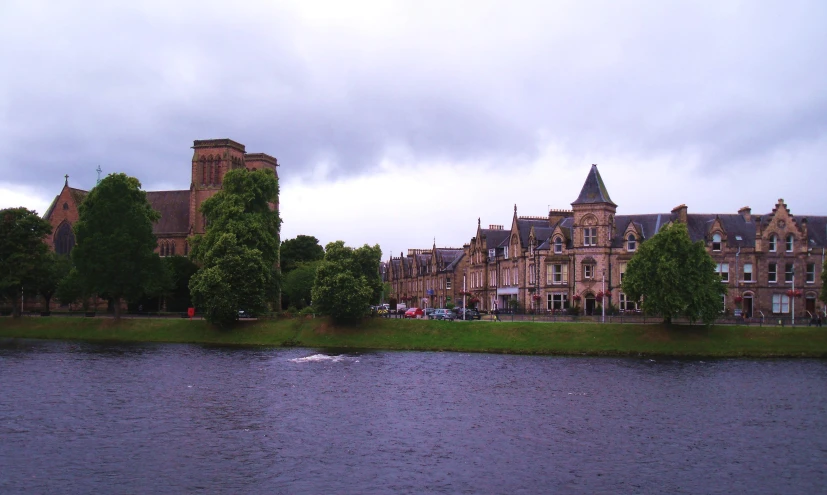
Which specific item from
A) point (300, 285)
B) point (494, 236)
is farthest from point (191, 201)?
point (494, 236)

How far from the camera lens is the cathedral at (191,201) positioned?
14438 centimetres

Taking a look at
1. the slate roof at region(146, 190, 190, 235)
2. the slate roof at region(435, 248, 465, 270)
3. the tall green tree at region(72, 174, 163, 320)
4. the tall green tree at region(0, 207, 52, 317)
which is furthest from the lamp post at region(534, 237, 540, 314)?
the slate roof at region(146, 190, 190, 235)

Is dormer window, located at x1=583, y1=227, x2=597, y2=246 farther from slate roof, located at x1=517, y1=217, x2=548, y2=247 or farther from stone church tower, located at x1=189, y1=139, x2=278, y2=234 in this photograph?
stone church tower, located at x1=189, y1=139, x2=278, y2=234

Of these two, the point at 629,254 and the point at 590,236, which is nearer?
the point at 629,254

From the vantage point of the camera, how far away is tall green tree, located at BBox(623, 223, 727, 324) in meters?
75.1

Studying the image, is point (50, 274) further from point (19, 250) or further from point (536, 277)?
point (536, 277)

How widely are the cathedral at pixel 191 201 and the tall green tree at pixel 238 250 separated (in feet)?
148

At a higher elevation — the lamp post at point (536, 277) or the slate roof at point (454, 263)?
the slate roof at point (454, 263)

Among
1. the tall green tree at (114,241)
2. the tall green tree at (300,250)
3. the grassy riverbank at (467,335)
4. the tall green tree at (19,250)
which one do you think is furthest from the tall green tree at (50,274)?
the tall green tree at (300,250)

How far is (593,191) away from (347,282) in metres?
35.2

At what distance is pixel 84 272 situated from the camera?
95000mm

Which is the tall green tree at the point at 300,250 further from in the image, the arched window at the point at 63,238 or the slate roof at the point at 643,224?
the slate roof at the point at 643,224

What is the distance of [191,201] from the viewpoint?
5723 inches

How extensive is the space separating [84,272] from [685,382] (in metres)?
72.6
